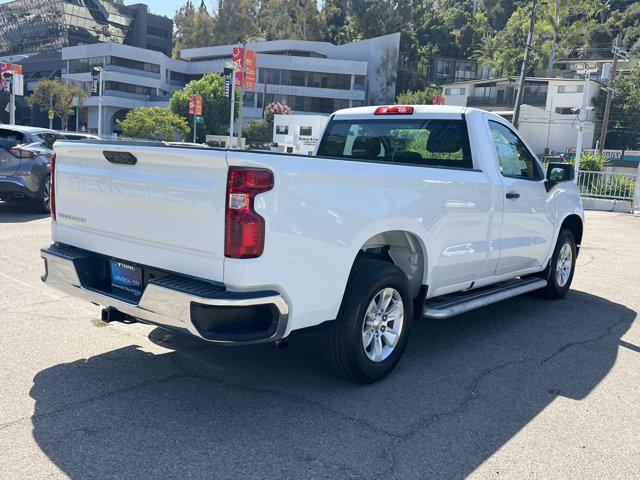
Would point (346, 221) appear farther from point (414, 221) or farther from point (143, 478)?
point (143, 478)

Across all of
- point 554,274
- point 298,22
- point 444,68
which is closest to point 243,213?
point 554,274

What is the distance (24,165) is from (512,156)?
904cm

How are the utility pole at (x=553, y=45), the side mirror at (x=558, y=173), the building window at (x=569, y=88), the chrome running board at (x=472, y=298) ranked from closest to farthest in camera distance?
the chrome running board at (x=472, y=298) < the side mirror at (x=558, y=173) < the building window at (x=569, y=88) < the utility pole at (x=553, y=45)

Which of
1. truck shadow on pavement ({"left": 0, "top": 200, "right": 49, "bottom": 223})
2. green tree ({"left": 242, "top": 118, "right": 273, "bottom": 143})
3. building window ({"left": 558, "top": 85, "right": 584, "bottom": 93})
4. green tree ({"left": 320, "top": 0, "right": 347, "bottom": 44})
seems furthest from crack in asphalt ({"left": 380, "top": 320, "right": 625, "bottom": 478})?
green tree ({"left": 320, "top": 0, "right": 347, "bottom": 44})

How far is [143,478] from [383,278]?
1.97 metres

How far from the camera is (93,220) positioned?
4.06m

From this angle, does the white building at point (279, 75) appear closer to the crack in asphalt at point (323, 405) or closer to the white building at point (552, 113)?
the white building at point (552, 113)

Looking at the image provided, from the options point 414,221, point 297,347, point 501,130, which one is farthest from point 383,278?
point 501,130

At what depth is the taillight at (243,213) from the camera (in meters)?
3.25

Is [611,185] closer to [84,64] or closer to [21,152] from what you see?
[21,152]

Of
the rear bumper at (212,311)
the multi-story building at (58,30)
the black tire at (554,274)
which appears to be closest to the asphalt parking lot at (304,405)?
the rear bumper at (212,311)

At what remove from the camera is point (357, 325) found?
3.96m

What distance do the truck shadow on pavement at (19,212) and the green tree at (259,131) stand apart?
5436 cm

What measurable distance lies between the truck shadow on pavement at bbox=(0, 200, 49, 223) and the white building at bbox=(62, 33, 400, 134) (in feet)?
210
